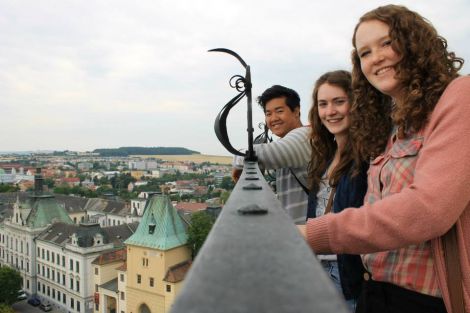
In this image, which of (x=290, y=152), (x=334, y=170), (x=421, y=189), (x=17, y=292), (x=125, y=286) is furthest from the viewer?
(x=17, y=292)

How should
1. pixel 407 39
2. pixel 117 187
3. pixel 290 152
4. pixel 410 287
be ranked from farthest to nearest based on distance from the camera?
pixel 117 187 < pixel 290 152 < pixel 407 39 < pixel 410 287

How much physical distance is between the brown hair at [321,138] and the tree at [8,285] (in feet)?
77.0

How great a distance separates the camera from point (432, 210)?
0.89 m

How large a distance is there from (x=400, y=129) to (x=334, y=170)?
575 millimetres

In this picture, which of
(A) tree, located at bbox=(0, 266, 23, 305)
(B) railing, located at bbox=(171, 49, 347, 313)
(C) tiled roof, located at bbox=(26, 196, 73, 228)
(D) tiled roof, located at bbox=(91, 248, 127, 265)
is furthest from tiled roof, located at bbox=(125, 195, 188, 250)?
(B) railing, located at bbox=(171, 49, 347, 313)

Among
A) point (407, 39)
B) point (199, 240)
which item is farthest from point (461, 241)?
point (199, 240)

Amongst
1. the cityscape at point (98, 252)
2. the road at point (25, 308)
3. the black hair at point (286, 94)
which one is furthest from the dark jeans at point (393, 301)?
the road at point (25, 308)

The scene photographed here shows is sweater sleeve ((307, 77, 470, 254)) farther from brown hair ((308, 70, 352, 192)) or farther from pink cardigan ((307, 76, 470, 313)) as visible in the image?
brown hair ((308, 70, 352, 192))

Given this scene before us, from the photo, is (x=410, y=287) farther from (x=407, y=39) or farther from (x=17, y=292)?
(x=17, y=292)

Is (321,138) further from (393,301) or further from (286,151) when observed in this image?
(393,301)

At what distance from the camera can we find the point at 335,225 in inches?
39.2

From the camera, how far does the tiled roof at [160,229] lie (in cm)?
1709

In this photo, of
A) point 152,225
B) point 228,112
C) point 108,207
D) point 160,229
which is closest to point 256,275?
point 228,112

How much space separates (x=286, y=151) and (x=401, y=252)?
1.01 meters
